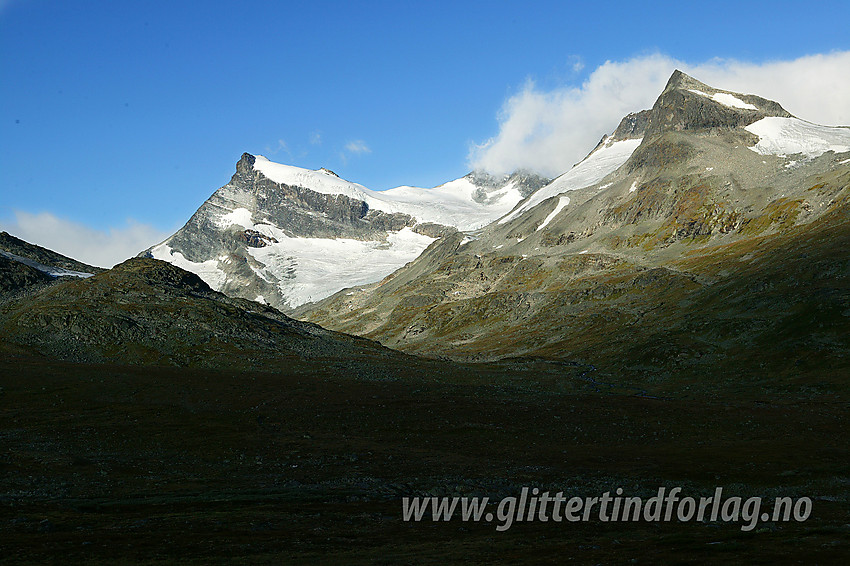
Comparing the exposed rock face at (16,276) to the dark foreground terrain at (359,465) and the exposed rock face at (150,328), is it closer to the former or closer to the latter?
the exposed rock face at (150,328)

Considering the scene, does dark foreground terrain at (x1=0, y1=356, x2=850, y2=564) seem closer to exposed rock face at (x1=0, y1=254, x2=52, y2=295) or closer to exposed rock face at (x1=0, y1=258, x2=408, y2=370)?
exposed rock face at (x1=0, y1=258, x2=408, y2=370)

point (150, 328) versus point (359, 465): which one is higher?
point (150, 328)

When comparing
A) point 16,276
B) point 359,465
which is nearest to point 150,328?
point 16,276

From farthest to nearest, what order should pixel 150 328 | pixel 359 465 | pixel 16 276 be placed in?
pixel 16 276, pixel 150 328, pixel 359 465

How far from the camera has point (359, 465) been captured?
43.3 metres

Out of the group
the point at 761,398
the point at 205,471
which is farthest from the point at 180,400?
the point at 761,398

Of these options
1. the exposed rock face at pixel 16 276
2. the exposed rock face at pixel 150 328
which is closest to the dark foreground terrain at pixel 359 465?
the exposed rock face at pixel 150 328

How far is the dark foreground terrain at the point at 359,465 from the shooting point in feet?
78.0

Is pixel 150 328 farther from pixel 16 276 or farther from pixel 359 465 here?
pixel 359 465

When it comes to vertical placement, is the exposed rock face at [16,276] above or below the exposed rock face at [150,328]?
above

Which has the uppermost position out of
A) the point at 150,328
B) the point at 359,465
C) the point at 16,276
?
the point at 16,276

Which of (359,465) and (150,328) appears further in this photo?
(150,328)

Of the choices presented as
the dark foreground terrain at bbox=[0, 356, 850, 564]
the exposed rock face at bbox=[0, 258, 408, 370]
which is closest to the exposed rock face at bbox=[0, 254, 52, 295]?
the exposed rock face at bbox=[0, 258, 408, 370]

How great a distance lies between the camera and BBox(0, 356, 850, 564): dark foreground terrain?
23.8 meters
